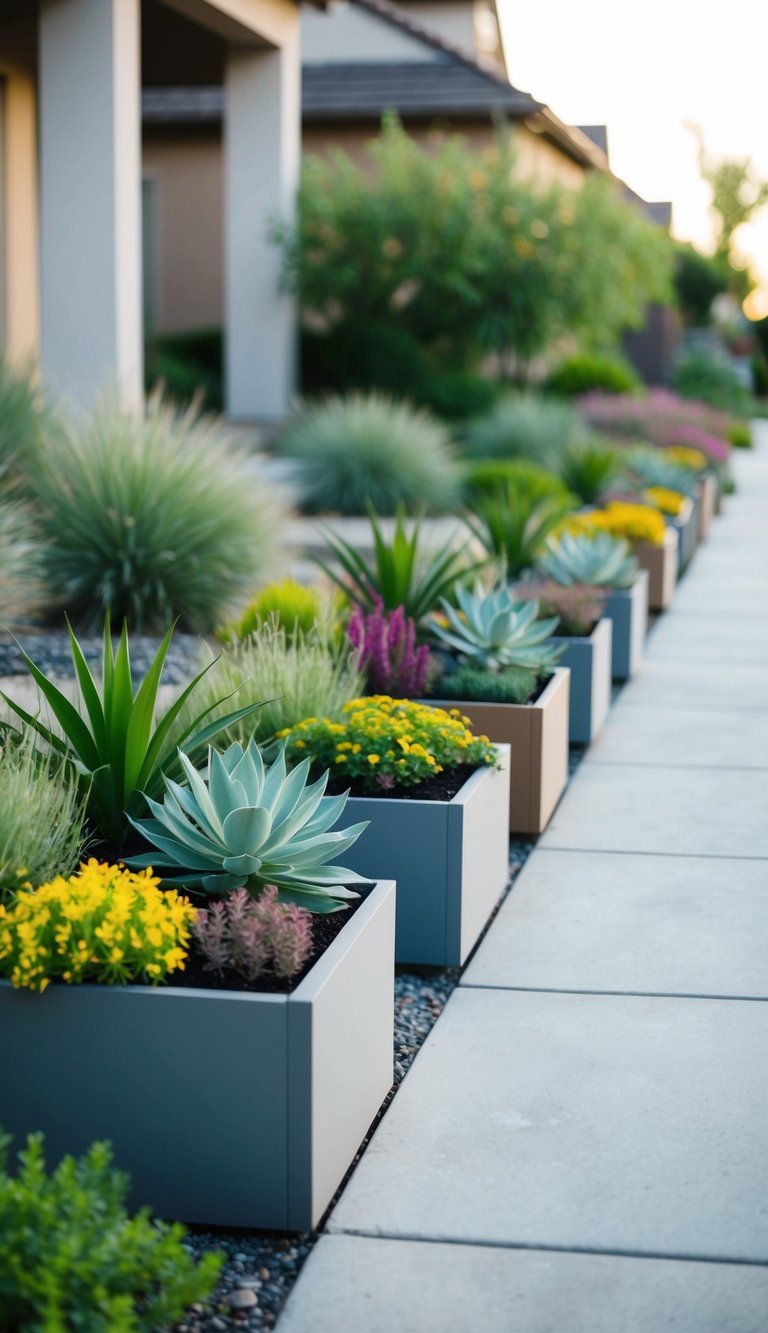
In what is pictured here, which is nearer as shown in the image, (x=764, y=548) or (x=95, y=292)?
(x=95, y=292)

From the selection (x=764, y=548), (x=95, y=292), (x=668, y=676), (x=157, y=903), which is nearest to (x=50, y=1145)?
(x=157, y=903)

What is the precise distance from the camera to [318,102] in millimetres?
21312

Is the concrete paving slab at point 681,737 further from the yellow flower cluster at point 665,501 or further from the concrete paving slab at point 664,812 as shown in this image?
the yellow flower cluster at point 665,501

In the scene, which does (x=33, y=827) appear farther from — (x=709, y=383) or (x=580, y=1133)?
(x=709, y=383)

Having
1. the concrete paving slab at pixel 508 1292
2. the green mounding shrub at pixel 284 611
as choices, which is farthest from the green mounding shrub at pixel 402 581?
the concrete paving slab at pixel 508 1292

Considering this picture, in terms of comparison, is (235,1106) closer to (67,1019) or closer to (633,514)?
(67,1019)

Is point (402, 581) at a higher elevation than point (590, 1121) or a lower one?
higher

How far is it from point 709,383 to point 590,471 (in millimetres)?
20403

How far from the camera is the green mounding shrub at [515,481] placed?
1176cm

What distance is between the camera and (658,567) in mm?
10430

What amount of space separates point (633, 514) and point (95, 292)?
4310 millimetres

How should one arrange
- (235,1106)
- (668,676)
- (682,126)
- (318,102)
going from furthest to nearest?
(682,126) → (318,102) → (668,676) → (235,1106)

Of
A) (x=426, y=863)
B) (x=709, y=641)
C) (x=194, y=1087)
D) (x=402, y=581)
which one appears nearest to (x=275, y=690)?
(x=426, y=863)

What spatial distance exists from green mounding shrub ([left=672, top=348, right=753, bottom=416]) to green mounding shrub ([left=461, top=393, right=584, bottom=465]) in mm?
15036
